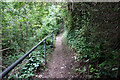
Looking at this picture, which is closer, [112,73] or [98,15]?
[112,73]

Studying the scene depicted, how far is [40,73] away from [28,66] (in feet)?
1.82

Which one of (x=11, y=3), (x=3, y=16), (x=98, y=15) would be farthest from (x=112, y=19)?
(x=11, y=3)

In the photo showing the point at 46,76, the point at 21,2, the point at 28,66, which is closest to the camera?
the point at 46,76

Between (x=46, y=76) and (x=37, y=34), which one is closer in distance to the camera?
(x=46, y=76)

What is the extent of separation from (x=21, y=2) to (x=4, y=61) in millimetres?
3395

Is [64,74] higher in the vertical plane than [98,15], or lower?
lower

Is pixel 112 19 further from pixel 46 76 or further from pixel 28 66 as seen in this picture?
pixel 28 66

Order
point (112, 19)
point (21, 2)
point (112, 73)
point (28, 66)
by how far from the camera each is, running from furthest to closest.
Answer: point (21, 2), point (28, 66), point (112, 19), point (112, 73)

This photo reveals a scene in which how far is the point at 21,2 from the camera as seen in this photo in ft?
13.9

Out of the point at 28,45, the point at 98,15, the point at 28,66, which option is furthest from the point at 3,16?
the point at 98,15

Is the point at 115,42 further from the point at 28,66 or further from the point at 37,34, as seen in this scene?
the point at 37,34

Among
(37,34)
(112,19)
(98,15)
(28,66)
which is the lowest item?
(28,66)

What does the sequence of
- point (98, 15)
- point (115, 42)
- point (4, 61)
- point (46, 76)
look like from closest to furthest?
point (115, 42), point (98, 15), point (46, 76), point (4, 61)

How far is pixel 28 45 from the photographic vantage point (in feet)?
14.5
